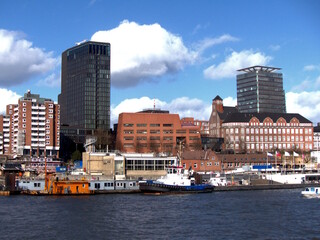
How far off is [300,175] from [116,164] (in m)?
48.4

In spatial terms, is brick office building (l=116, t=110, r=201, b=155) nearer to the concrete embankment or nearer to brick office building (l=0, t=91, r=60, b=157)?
brick office building (l=0, t=91, r=60, b=157)

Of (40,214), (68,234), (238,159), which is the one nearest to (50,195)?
(40,214)

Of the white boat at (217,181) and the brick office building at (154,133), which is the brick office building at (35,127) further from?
the white boat at (217,181)

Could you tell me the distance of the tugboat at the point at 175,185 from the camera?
106438 millimetres

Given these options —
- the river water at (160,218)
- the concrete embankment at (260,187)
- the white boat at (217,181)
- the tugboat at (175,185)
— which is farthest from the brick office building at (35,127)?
the river water at (160,218)

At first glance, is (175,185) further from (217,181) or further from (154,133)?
(154,133)

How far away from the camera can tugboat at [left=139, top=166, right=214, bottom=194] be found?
349 feet

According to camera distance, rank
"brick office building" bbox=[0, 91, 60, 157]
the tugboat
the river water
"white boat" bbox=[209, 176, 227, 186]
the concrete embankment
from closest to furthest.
→ the river water
the tugboat
the concrete embankment
"white boat" bbox=[209, 176, 227, 186]
"brick office building" bbox=[0, 91, 60, 157]

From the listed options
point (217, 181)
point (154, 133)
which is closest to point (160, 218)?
point (217, 181)

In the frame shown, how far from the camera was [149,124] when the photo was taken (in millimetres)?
193125

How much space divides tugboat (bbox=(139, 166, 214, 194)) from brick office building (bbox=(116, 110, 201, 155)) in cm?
7588

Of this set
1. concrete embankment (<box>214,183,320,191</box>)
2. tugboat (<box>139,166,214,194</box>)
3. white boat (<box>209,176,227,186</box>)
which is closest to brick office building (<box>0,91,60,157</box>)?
white boat (<box>209,176,227,186</box>)

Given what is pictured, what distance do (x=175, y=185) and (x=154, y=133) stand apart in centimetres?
8605

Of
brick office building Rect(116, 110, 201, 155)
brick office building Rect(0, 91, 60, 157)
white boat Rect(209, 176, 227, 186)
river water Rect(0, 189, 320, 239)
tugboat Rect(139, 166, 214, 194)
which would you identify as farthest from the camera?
brick office building Rect(116, 110, 201, 155)
